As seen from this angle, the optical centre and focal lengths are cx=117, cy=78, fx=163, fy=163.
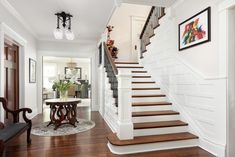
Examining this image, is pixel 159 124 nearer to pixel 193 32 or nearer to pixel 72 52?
pixel 193 32

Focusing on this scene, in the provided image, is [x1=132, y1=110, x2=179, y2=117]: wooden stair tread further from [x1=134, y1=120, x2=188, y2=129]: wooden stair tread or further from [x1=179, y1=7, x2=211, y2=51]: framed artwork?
[x1=179, y1=7, x2=211, y2=51]: framed artwork

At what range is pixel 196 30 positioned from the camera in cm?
276

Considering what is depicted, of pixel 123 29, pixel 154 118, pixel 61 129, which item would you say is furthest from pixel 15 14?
pixel 123 29

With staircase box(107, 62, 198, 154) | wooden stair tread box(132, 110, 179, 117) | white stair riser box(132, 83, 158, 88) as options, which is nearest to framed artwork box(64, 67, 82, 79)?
white stair riser box(132, 83, 158, 88)

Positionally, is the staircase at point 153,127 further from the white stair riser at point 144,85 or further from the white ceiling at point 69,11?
the white ceiling at point 69,11

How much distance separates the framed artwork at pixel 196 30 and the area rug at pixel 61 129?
2765mm

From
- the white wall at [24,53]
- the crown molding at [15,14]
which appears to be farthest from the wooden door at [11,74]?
the crown molding at [15,14]

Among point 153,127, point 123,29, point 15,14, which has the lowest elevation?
point 153,127

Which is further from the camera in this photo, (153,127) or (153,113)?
(153,113)

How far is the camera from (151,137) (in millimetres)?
2781

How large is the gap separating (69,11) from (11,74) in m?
2.00

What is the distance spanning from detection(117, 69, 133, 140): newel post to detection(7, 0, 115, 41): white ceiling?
155 cm

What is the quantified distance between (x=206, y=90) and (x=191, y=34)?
40.2 inches

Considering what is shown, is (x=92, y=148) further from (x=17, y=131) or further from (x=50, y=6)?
(x=50, y=6)
